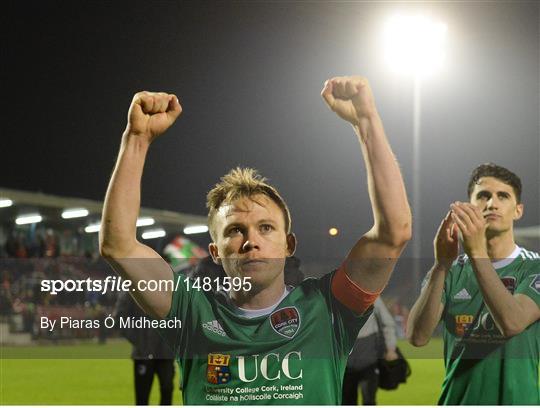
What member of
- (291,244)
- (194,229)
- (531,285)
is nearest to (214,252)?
(194,229)

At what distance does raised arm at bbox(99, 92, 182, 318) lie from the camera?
3.71m

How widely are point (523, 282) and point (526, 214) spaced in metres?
0.28

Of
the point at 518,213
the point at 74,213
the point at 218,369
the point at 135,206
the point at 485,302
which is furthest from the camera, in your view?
the point at 74,213

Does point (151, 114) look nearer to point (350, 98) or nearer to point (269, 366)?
point (350, 98)

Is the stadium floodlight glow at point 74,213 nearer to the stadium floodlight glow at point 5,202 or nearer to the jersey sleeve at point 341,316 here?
the stadium floodlight glow at point 5,202

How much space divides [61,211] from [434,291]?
5.22ft

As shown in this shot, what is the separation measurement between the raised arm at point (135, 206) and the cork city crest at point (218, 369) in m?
0.28

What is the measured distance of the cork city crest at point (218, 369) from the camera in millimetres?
3805

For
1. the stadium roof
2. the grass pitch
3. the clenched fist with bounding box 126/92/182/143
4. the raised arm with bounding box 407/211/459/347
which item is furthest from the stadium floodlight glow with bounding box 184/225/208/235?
the raised arm with bounding box 407/211/459/347

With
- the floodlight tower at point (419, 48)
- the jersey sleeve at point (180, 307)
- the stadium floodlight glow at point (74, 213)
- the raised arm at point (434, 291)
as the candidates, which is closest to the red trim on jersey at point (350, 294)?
the raised arm at point (434, 291)

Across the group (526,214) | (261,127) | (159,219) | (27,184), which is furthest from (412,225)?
(27,184)

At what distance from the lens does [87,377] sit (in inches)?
171

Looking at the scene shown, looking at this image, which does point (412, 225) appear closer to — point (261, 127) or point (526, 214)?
point (526, 214)

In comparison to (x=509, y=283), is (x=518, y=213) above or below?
above
